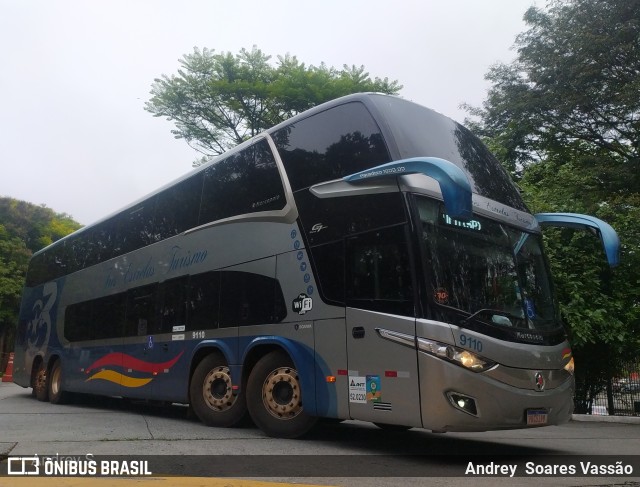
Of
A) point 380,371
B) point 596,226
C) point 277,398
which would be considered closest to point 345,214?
point 380,371

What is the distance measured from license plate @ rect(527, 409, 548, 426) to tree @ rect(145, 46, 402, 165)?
15914mm

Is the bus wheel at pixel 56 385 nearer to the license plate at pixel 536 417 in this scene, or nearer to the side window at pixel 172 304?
the side window at pixel 172 304

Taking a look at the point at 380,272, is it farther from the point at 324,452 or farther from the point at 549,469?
the point at 549,469

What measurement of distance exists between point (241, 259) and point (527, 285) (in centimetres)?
412

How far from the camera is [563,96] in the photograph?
16.8 meters

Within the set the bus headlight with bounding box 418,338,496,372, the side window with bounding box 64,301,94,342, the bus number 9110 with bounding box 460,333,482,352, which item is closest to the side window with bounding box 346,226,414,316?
the bus headlight with bounding box 418,338,496,372

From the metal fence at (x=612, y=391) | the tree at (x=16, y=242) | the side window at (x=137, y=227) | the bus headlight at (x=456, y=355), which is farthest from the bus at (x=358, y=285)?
the tree at (x=16, y=242)

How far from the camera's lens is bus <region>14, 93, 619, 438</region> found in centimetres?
648

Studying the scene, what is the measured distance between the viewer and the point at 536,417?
6.67 meters

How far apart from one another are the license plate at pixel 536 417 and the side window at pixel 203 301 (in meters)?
4.89

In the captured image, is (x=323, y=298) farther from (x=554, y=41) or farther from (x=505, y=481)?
(x=554, y=41)

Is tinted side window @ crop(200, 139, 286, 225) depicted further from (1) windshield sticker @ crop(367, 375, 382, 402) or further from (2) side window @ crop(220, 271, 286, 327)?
(1) windshield sticker @ crop(367, 375, 382, 402)

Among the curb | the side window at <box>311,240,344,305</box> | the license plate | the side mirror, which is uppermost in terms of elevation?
the side mirror

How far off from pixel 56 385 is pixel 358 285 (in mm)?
10934
